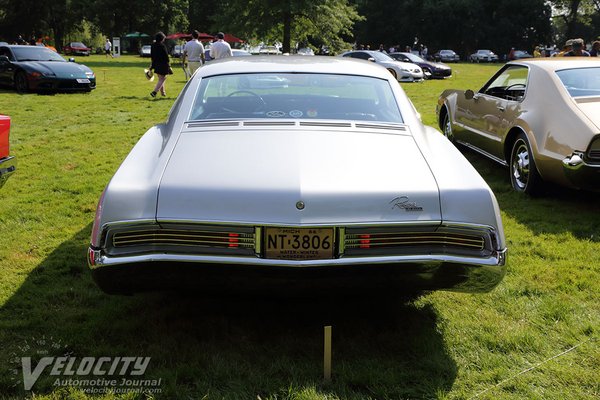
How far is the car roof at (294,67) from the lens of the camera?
4.16m

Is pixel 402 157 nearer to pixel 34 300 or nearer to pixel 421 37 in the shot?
pixel 34 300

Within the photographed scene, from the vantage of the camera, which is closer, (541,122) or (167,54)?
(541,122)

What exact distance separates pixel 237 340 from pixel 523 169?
422cm

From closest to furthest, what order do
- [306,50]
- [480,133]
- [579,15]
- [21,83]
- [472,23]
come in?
[480,133] < [21,83] < [306,50] < [472,23] < [579,15]

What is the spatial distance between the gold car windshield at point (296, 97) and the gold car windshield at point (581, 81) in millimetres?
2805

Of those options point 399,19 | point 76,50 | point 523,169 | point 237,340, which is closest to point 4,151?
point 237,340

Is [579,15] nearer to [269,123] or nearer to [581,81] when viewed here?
[581,81]

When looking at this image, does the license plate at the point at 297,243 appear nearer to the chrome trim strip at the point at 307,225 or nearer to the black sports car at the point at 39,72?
the chrome trim strip at the point at 307,225

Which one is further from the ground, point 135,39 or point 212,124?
point 212,124

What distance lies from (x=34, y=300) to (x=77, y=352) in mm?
813

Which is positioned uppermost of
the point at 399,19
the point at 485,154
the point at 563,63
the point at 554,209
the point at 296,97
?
the point at 399,19

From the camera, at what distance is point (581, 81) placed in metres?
6.12

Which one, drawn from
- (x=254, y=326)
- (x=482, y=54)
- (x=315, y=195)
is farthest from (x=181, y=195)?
(x=482, y=54)

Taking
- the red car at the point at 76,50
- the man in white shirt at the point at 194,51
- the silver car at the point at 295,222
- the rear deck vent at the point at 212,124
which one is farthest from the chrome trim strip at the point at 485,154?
the red car at the point at 76,50
